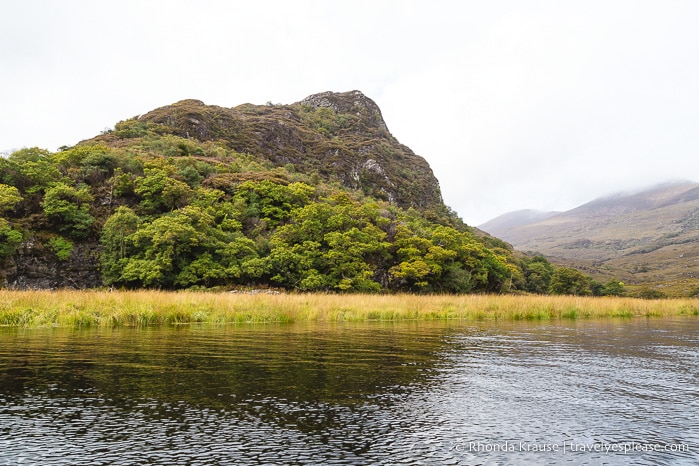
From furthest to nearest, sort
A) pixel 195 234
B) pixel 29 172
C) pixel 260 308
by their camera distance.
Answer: pixel 29 172, pixel 195 234, pixel 260 308

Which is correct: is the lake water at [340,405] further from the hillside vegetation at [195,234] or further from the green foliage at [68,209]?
the green foliage at [68,209]

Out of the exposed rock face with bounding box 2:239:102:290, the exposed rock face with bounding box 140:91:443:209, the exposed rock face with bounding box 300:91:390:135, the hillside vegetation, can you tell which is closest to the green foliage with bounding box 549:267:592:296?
the hillside vegetation

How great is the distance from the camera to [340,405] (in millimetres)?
6258

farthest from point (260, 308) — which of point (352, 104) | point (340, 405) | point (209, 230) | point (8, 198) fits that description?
Result: point (352, 104)

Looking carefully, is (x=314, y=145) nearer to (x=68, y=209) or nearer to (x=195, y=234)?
(x=68, y=209)

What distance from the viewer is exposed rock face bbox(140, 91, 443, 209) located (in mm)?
112375

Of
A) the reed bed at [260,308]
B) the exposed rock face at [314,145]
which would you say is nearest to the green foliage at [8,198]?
the reed bed at [260,308]

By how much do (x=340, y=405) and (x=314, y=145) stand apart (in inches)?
5151

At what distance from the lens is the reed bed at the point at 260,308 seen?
1745 cm

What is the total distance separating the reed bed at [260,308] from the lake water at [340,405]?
6.08 m

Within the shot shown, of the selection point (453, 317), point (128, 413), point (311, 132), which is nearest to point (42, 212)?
point (453, 317)

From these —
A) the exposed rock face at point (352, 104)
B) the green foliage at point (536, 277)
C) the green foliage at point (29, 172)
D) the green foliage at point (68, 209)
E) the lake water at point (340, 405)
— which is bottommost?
the lake water at point (340, 405)

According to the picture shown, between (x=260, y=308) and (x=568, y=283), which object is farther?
(x=568, y=283)

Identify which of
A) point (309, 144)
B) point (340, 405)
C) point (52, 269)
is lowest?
point (340, 405)
